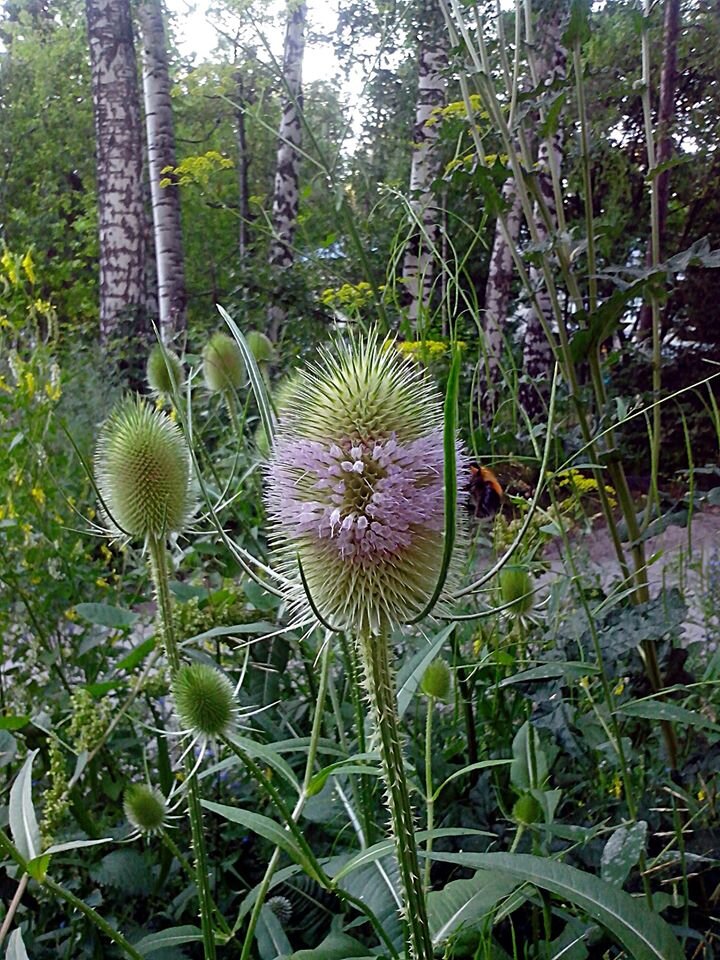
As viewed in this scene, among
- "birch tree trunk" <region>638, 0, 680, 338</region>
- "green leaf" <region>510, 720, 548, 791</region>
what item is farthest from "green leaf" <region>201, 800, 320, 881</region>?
"birch tree trunk" <region>638, 0, 680, 338</region>

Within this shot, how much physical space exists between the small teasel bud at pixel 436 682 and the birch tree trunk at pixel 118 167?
5268 millimetres

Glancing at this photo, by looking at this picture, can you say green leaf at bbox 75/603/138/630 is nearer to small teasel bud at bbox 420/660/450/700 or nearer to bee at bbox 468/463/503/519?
small teasel bud at bbox 420/660/450/700

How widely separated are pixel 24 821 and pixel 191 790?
0.19m

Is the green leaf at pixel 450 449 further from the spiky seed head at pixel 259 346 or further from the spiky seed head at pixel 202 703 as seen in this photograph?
the spiky seed head at pixel 259 346

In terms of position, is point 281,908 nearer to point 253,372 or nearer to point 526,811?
point 526,811

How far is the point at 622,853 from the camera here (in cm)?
90

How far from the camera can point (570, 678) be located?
107 centimetres

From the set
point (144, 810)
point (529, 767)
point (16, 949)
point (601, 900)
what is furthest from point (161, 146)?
point (601, 900)

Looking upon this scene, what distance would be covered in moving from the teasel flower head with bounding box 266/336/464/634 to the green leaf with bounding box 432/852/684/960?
9.5 inches

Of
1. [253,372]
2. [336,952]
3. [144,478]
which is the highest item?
[253,372]

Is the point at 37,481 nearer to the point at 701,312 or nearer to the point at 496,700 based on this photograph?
the point at 496,700

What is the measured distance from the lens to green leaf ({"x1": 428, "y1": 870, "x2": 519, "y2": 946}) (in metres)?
0.80

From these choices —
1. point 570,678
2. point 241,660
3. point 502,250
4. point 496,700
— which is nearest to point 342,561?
point 570,678

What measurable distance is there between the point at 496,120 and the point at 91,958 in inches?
55.9
